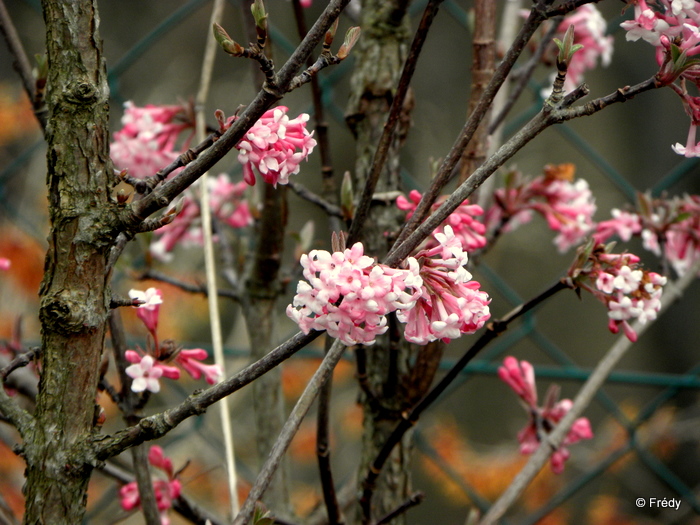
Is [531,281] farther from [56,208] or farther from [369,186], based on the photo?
A: [56,208]

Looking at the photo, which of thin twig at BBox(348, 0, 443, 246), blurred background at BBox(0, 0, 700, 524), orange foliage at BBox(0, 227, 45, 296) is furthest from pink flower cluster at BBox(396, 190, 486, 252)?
orange foliage at BBox(0, 227, 45, 296)

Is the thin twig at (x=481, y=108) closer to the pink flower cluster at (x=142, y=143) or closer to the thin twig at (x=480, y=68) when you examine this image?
the thin twig at (x=480, y=68)

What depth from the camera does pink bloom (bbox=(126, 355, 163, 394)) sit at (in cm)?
76

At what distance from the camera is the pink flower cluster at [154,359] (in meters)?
0.74

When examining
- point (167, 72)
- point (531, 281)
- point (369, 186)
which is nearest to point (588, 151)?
point (531, 281)

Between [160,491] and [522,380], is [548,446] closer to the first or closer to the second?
[522,380]

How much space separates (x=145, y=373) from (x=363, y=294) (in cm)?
37

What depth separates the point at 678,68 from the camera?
60 centimetres

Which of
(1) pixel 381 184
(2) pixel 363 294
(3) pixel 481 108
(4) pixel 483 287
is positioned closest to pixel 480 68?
(1) pixel 381 184

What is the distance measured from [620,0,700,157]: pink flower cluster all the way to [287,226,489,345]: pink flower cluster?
236mm

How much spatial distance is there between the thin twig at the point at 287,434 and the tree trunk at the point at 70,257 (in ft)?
0.46

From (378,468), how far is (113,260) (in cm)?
46

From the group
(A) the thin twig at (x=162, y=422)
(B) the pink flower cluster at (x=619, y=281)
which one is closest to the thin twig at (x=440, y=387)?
(B) the pink flower cluster at (x=619, y=281)

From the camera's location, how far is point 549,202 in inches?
48.8
